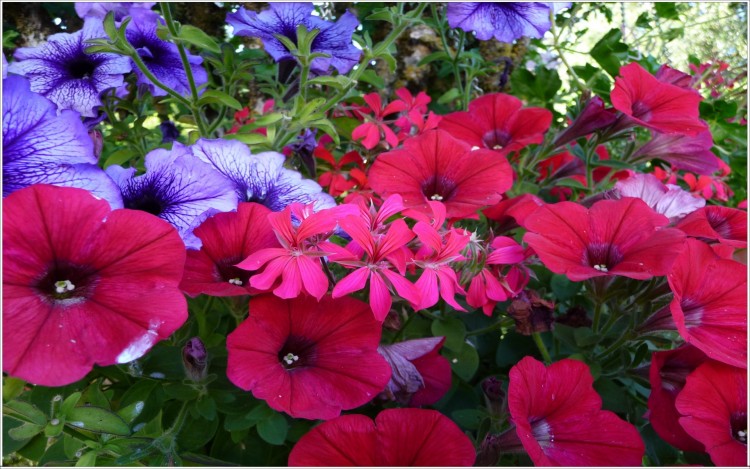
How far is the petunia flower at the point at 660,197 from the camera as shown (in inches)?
31.8

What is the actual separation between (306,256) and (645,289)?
0.42 metres

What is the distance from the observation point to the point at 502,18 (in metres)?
0.89

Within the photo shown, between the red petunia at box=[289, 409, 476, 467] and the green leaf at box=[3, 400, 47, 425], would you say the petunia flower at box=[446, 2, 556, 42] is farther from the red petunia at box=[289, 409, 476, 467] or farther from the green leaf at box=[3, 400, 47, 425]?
the green leaf at box=[3, 400, 47, 425]

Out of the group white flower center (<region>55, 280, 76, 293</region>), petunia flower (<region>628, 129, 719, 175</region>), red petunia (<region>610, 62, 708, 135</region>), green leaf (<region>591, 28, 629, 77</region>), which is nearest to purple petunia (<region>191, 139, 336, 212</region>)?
white flower center (<region>55, 280, 76, 293</region>)

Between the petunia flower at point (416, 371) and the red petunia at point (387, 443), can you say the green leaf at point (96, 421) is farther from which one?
the petunia flower at point (416, 371)

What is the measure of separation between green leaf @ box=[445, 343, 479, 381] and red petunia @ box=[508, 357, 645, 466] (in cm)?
15

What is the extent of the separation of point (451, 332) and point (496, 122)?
1.42 ft

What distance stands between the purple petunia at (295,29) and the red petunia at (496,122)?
0.21m

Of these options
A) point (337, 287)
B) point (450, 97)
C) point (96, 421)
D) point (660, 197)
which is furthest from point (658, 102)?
point (96, 421)

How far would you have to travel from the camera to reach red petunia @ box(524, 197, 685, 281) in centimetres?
62

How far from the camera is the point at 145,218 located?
51 centimetres

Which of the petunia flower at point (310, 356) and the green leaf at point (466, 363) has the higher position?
the petunia flower at point (310, 356)

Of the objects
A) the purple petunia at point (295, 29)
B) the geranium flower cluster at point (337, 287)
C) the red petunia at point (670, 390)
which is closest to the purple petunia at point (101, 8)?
the geranium flower cluster at point (337, 287)

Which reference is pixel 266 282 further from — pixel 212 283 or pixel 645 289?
pixel 645 289
